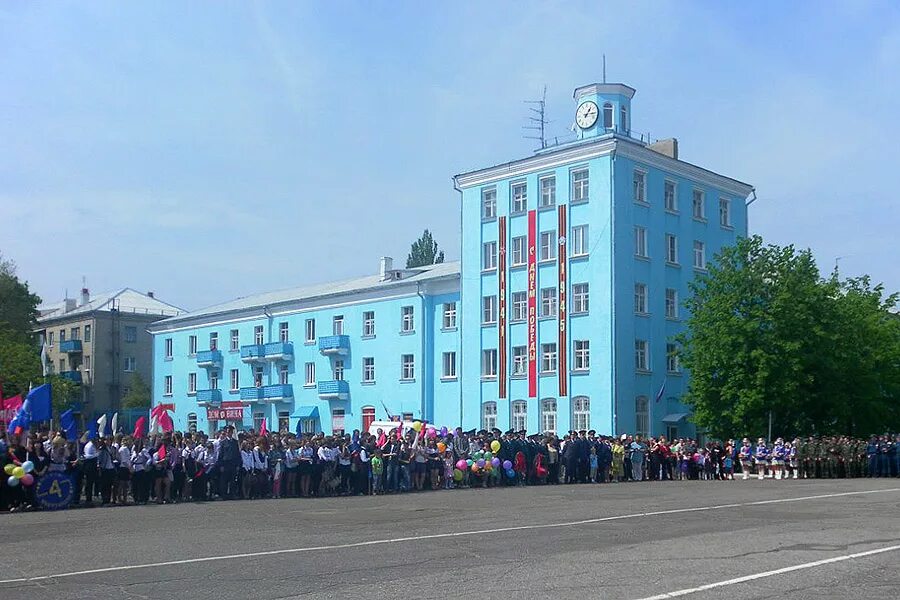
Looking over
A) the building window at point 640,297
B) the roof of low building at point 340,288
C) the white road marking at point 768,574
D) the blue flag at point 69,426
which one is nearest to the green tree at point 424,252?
the roof of low building at point 340,288

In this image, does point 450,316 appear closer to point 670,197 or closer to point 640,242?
point 640,242

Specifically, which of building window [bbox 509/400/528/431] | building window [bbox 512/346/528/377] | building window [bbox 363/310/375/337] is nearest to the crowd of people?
building window [bbox 509/400/528/431]

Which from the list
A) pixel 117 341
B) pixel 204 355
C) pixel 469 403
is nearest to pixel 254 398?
pixel 204 355

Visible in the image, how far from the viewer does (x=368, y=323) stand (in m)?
62.2

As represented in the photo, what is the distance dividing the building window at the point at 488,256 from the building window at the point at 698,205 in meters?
10.1

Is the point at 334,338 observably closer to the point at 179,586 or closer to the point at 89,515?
the point at 89,515

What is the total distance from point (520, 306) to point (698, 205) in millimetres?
10646

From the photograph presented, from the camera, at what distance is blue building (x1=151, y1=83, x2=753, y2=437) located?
50.6 meters

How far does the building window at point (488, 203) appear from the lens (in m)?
55.6

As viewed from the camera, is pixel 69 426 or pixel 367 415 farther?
pixel 367 415

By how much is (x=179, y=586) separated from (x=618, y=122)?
46381 millimetres

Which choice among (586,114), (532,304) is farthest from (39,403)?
(586,114)

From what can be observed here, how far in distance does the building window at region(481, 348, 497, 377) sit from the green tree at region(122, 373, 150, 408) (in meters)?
35.5

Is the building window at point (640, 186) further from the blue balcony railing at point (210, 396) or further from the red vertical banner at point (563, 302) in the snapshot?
the blue balcony railing at point (210, 396)
